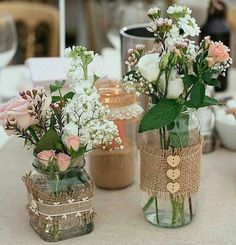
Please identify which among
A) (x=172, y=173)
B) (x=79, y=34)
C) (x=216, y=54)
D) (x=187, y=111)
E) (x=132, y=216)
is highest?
(x=216, y=54)

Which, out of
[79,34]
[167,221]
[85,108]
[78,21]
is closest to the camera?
[85,108]

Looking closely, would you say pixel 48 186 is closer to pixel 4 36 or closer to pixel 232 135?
pixel 232 135

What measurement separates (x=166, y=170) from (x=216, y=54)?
0.22 m

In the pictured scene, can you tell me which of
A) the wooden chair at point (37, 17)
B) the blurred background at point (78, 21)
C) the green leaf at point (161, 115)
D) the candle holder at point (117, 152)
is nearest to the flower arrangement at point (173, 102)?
the green leaf at point (161, 115)

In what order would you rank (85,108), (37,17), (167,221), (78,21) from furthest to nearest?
(78,21), (37,17), (167,221), (85,108)

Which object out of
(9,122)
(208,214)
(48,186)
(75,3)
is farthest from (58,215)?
(75,3)

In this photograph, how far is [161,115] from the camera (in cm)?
101

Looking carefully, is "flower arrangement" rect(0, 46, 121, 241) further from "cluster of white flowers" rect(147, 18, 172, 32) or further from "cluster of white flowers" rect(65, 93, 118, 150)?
"cluster of white flowers" rect(147, 18, 172, 32)

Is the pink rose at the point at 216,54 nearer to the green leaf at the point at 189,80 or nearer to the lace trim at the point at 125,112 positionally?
the green leaf at the point at 189,80

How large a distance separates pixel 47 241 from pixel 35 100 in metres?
0.24

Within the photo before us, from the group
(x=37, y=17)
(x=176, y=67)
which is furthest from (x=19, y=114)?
(x=37, y=17)

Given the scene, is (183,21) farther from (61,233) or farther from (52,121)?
(61,233)

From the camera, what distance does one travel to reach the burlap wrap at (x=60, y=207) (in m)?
1.04

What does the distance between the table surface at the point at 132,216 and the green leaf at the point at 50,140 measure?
16cm
